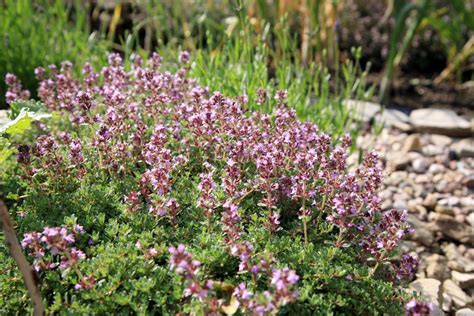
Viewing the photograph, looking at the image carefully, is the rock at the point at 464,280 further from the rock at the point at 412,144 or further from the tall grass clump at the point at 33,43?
the tall grass clump at the point at 33,43

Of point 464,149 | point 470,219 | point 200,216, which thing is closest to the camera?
point 200,216

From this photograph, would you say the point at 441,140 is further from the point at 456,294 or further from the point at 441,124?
the point at 456,294

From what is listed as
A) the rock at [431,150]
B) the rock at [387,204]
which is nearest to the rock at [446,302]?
the rock at [387,204]

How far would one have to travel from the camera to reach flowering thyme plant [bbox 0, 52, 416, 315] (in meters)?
2.61

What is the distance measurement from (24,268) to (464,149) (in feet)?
14.0

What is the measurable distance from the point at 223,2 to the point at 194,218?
4489mm

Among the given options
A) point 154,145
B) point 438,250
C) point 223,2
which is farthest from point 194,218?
point 223,2

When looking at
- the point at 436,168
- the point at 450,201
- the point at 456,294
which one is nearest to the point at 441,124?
the point at 436,168

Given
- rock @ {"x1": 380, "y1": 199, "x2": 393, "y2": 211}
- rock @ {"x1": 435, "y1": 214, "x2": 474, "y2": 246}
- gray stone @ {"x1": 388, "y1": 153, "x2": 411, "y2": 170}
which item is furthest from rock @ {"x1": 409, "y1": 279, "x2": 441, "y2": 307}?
gray stone @ {"x1": 388, "y1": 153, "x2": 411, "y2": 170}

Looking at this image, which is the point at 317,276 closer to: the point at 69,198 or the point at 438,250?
the point at 69,198

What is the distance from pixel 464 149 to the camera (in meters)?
5.68

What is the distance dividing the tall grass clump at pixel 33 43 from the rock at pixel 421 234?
2.69m

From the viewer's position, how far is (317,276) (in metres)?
2.74

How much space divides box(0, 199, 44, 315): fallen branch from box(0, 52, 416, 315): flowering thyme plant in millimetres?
77
